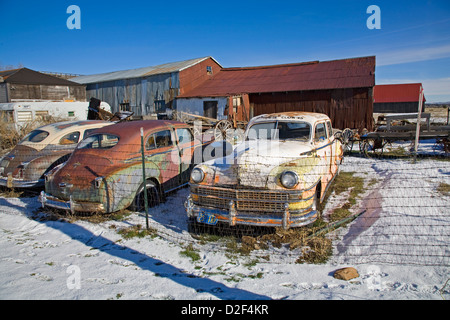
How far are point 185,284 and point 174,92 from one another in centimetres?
1994

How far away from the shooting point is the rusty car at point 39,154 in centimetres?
693

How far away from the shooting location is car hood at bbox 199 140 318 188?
14.4ft

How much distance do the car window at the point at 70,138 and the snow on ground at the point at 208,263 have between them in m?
2.65

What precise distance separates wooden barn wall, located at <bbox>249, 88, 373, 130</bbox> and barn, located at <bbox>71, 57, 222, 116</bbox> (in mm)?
5865

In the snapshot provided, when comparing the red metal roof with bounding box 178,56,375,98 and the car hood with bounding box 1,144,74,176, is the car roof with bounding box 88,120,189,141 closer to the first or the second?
the car hood with bounding box 1,144,74,176

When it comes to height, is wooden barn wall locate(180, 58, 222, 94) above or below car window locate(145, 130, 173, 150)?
above

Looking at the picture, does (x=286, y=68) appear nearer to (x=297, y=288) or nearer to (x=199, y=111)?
(x=199, y=111)

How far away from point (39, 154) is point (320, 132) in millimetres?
6899

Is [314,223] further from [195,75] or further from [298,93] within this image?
[195,75]

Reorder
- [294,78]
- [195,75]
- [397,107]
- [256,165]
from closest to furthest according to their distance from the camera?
[256,165], [294,78], [195,75], [397,107]

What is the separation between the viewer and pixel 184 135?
717 centimetres

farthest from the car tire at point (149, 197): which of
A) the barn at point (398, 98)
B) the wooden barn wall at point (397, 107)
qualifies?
the wooden barn wall at point (397, 107)

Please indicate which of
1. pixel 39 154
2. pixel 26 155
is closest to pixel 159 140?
pixel 39 154

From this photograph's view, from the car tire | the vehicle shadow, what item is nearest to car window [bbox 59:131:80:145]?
the vehicle shadow
